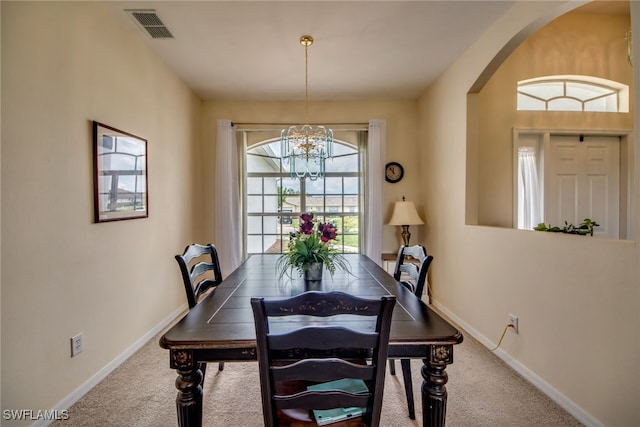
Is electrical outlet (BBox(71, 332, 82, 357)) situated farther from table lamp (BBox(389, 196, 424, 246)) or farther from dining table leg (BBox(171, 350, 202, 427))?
table lamp (BBox(389, 196, 424, 246))

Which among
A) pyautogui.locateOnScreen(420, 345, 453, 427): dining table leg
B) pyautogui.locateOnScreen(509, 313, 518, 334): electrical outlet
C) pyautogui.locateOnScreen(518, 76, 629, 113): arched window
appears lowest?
pyautogui.locateOnScreen(509, 313, 518, 334): electrical outlet

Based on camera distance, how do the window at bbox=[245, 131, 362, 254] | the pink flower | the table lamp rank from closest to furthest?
the pink flower < the table lamp < the window at bbox=[245, 131, 362, 254]

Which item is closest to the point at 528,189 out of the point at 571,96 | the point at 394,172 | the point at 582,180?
the point at 582,180

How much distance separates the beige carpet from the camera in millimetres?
1780

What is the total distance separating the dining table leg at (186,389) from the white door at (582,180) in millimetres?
3591

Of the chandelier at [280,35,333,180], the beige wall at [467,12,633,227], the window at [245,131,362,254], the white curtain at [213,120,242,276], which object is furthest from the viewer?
the window at [245,131,362,254]

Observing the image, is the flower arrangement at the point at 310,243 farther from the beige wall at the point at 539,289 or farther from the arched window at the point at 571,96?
the arched window at the point at 571,96

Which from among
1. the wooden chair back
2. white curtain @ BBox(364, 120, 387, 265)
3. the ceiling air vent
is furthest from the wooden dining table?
white curtain @ BBox(364, 120, 387, 265)

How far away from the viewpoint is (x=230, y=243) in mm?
4113

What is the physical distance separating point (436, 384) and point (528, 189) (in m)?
2.90

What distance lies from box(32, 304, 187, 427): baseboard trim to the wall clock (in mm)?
3146

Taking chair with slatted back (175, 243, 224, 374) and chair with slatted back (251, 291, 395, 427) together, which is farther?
chair with slatted back (175, 243, 224, 374)

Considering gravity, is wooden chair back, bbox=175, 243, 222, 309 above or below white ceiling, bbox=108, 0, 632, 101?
below

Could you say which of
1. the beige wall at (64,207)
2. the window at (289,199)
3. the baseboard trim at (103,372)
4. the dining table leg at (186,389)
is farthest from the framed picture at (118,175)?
the window at (289,199)
